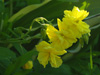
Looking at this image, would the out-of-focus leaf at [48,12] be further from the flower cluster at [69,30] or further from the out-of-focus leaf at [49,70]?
the flower cluster at [69,30]

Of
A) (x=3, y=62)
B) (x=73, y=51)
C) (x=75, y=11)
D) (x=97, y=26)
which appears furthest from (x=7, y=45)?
(x=75, y=11)

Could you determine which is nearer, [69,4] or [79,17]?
[79,17]

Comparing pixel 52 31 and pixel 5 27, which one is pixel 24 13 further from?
pixel 52 31

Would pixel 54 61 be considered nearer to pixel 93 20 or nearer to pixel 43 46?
pixel 43 46

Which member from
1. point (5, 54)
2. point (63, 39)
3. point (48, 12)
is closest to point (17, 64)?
point (5, 54)

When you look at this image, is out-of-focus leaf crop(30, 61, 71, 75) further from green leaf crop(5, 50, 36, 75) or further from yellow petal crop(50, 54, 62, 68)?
yellow petal crop(50, 54, 62, 68)

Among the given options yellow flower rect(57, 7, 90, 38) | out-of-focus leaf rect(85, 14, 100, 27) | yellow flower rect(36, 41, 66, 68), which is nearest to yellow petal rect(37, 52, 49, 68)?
yellow flower rect(36, 41, 66, 68)

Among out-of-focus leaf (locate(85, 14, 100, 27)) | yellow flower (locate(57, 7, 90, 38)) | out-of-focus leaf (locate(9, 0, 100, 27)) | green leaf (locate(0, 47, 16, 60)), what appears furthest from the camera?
out-of-focus leaf (locate(9, 0, 100, 27))

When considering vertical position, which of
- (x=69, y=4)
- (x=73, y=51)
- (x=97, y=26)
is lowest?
(x=73, y=51)

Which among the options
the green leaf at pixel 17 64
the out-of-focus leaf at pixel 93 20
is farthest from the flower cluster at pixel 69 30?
the out-of-focus leaf at pixel 93 20
